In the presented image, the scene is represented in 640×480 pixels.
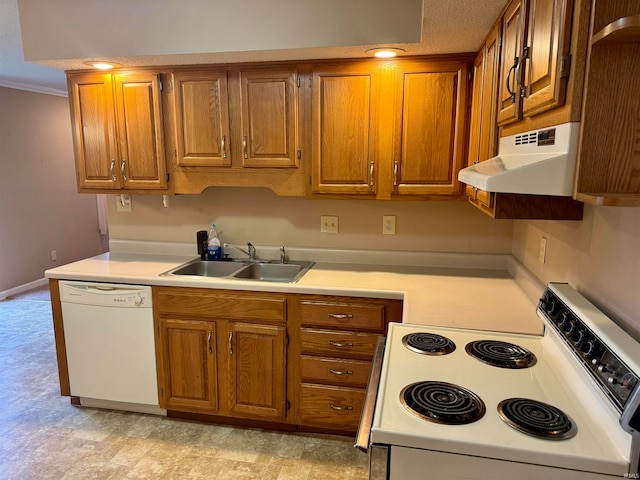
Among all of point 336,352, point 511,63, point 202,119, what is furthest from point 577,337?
point 202,119

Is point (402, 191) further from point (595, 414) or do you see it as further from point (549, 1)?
point (595, 414)

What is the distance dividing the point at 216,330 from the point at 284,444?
2.42 feet

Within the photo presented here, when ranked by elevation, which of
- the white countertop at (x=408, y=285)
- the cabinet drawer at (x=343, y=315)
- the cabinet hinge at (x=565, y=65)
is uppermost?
the cabinet hinge at (x=565, y=65)

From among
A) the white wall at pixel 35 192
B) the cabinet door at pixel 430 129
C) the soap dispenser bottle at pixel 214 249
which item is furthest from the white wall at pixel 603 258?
the white wall at pixel 35 192

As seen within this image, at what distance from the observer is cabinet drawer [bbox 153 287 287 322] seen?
2.36m

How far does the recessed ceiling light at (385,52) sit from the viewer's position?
2.16 metres

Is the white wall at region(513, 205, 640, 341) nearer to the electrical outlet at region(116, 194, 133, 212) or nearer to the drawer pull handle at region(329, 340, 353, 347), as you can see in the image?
the drawer pull handle at region(329, 340, 353, 347)

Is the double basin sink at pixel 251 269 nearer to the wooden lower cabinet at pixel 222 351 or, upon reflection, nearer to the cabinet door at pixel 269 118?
the wooden lower cabinet at pixel 222 351

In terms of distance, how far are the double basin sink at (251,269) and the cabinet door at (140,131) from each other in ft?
1.84

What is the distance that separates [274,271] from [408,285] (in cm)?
90

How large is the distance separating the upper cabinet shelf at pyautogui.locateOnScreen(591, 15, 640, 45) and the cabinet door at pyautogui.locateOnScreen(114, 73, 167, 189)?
7.46ft

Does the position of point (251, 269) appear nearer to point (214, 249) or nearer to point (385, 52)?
point (214, 249)

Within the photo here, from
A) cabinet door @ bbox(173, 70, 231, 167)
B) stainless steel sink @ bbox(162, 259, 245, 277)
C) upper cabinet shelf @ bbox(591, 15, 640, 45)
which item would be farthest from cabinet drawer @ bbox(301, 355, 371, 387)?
upper cabinet shelf @ bbox(591, 15, 640, 45)

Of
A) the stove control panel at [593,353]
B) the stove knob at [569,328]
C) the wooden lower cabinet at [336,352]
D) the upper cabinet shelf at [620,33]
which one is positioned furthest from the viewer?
the wooden lower cabinet at [336,352]
